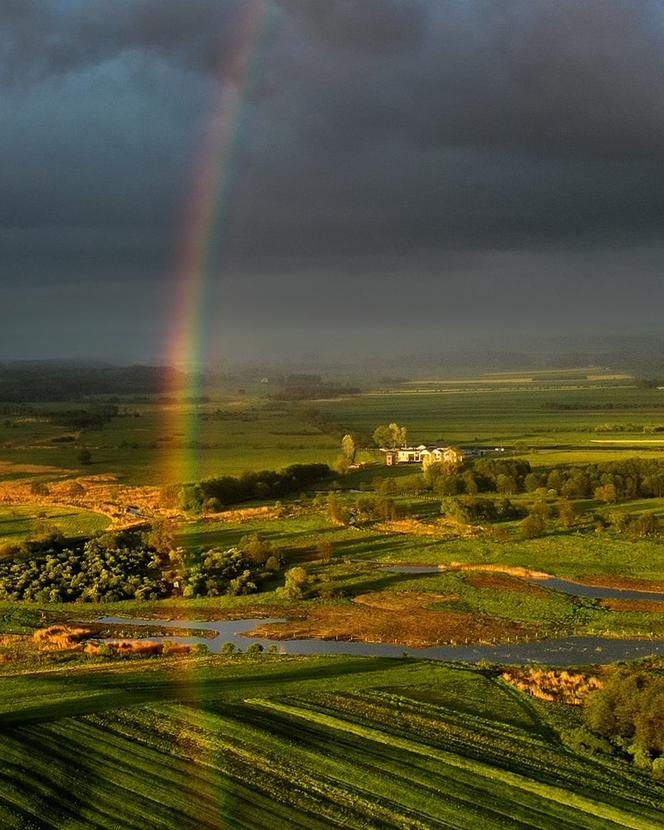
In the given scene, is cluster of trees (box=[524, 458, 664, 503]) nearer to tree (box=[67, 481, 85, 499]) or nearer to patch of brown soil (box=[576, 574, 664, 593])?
patch of brown soil (box=[576, 574, 664, 593])

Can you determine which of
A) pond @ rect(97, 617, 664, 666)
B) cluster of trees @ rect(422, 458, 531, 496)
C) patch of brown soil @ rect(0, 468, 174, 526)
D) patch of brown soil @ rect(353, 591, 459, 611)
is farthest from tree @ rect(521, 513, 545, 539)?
patch of brown soil @ rect(0, 468, 174, 526)

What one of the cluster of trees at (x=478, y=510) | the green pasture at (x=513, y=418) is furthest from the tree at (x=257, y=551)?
the green pasture at (x=513, y=418)

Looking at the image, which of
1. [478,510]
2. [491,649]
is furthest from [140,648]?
[478,510]

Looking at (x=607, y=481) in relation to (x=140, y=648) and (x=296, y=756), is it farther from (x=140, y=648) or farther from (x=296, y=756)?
(x=296, y=756)

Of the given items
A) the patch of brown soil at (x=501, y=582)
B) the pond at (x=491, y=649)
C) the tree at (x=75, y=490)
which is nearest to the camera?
the pond at (x=491, y=649)

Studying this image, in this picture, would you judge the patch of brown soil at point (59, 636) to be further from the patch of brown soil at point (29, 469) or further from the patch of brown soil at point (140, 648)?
the patch of brown soil at point (29, 469)

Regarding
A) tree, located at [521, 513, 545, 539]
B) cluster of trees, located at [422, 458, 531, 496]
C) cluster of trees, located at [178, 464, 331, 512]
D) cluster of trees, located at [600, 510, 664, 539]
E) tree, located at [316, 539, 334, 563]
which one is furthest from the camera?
cluster of trees, located at [422, 458, 531, 496]
